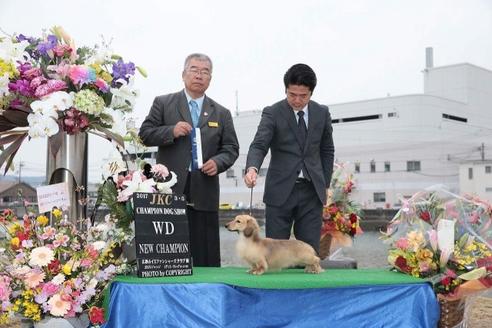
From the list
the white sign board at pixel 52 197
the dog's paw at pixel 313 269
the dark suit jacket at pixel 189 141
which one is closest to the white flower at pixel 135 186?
the white sign board at pixel 52 197

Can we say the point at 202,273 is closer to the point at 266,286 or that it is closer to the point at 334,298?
the point at 266,286

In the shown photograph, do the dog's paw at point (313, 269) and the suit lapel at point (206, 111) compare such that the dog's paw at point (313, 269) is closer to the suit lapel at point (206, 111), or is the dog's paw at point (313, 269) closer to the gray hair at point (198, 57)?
the suit lapel at point (206, 111)

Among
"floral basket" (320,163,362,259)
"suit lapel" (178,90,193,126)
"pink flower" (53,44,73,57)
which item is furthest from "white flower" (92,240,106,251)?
"floral basket" (320,163,362,259)

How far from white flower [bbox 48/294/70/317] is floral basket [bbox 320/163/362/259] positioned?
3110mm

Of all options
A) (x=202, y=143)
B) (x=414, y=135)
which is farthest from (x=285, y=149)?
(x=414, y=135)

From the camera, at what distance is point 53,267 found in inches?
93.7

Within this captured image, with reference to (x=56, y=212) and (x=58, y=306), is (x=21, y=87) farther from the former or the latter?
(x=58, y=306)

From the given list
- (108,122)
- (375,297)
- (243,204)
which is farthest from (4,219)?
(243,204)

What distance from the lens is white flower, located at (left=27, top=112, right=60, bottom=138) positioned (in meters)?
2.55

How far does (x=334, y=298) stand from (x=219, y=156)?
3.99 feet

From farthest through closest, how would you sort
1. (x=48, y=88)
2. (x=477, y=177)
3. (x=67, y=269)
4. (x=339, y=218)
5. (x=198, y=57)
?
(x=477, y=177) < (x=339, y=218) < (x=198, y=57) < (x=48, y=88) < (x=67, y=269)

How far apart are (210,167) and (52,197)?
0.98 meters

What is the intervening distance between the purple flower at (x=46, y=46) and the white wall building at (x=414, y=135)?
3549cm

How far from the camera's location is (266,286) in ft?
8.25
